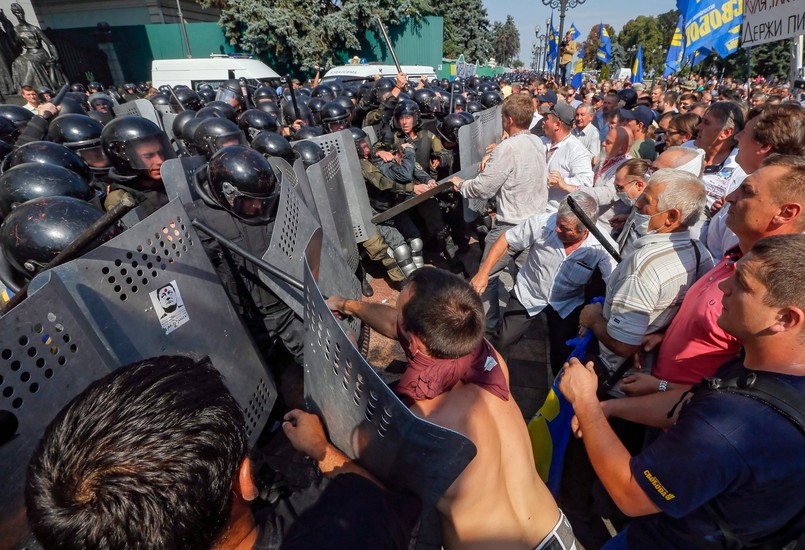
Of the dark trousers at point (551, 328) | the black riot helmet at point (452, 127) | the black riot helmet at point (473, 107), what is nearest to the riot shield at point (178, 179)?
the dark trousers at point (551, 328)

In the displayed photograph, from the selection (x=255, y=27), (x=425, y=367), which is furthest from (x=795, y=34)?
(x=255, y=27)

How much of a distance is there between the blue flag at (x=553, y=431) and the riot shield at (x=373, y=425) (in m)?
1.27

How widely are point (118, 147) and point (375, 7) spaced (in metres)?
29.9

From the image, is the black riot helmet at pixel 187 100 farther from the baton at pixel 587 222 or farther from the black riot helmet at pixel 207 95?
the baton at pixel 587 222

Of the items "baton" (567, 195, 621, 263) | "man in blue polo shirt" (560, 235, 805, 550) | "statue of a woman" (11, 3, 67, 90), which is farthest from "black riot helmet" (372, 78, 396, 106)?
"statue of a woman" (11, 3, 67, 90)

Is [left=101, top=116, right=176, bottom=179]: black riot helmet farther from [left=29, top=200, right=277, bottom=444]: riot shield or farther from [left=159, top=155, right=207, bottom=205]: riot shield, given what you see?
[left=29, top=200, right=277, bottom=444]: riot shield

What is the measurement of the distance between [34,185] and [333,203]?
218cm

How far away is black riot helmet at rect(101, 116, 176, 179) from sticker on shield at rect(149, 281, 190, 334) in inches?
81.1

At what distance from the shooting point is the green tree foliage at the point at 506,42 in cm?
8924

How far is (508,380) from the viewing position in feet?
7.43

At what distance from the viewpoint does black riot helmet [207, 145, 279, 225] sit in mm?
2615

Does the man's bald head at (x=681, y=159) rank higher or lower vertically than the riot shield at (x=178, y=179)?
lower

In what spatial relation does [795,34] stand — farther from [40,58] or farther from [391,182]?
[40,58]

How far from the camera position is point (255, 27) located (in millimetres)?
26031
